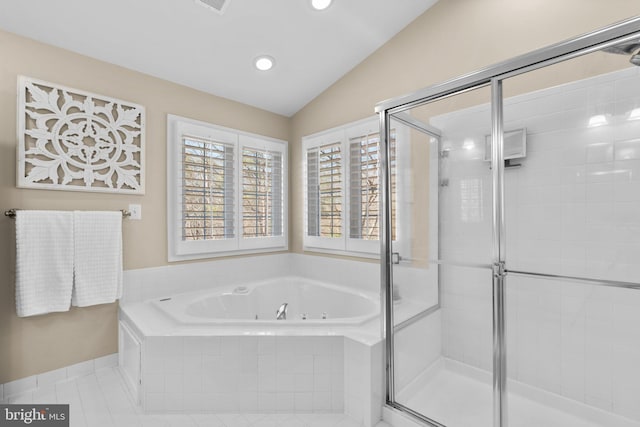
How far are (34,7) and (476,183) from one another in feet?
8.61

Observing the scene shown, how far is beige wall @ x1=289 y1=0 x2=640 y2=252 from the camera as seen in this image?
1.71 meters

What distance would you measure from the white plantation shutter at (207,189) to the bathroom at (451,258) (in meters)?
0.22

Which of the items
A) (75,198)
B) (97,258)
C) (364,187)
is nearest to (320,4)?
(364,187)

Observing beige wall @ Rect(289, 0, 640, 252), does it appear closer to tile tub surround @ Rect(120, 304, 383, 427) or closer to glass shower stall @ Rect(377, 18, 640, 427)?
glass shower stall @ Rect(377, 18, 640, 427)

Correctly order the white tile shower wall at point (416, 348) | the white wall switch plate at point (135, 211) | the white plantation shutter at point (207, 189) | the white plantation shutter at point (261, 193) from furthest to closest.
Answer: the white plantation shutter at point (261, 193) → the white plantation shutter at point (207, 189) → the white wall switch plate at point (135, 211) → the white tile shower wall at point (416, 348)

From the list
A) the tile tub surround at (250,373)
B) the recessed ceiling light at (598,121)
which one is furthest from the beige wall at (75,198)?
the recessed ceiling light at (598,121)

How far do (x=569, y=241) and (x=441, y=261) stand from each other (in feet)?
1.92

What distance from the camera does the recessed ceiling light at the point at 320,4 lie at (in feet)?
6.80

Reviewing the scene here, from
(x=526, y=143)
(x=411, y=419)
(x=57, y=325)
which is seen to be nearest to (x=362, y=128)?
(x=526, y=143)

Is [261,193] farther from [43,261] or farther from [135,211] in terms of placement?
[43,261]

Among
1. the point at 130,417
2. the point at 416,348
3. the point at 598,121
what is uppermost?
the point at 598,121

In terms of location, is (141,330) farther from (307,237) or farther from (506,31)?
(506,31)

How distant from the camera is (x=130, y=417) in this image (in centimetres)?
171

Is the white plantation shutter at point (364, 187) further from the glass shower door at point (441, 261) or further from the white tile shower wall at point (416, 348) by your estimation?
the white tile shower wall at point (416, 348)
